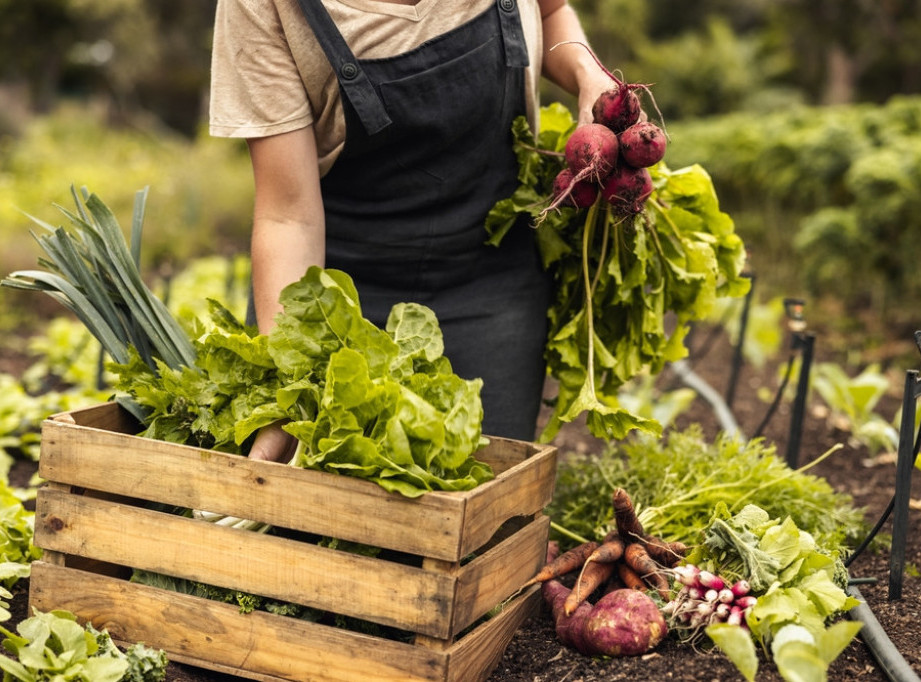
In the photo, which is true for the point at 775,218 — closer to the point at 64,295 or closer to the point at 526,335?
the point at 526,335

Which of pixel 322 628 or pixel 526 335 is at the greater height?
pixel 526 335

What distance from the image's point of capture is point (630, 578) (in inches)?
101

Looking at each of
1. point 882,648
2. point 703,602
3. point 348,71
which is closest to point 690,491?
point 703,602

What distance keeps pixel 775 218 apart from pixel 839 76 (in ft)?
39.6

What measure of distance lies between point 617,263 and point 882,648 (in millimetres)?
1171

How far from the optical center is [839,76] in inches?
771

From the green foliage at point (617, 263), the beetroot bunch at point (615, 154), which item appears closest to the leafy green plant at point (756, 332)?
the green foliage at point (617, 263)

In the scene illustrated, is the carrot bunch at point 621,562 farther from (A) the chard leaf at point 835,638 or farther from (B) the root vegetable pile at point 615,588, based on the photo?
(A) the chard leaf at point 835,638

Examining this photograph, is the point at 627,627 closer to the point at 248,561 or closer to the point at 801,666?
the point at 801,666

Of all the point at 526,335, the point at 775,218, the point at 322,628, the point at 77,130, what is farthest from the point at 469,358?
the point at 77,130

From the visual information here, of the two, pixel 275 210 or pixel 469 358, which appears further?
pixel 469 358

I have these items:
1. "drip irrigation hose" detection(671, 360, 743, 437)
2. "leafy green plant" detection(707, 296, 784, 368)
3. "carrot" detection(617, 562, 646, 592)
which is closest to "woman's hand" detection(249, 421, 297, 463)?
"carrot" detection(617, 562, 646, 592)

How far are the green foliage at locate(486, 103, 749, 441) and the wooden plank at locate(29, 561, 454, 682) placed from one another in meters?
0.88

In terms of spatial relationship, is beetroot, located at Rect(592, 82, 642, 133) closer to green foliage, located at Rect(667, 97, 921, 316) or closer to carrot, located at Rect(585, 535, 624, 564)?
carrot, located at Rect(585, 535, 624, 564)
